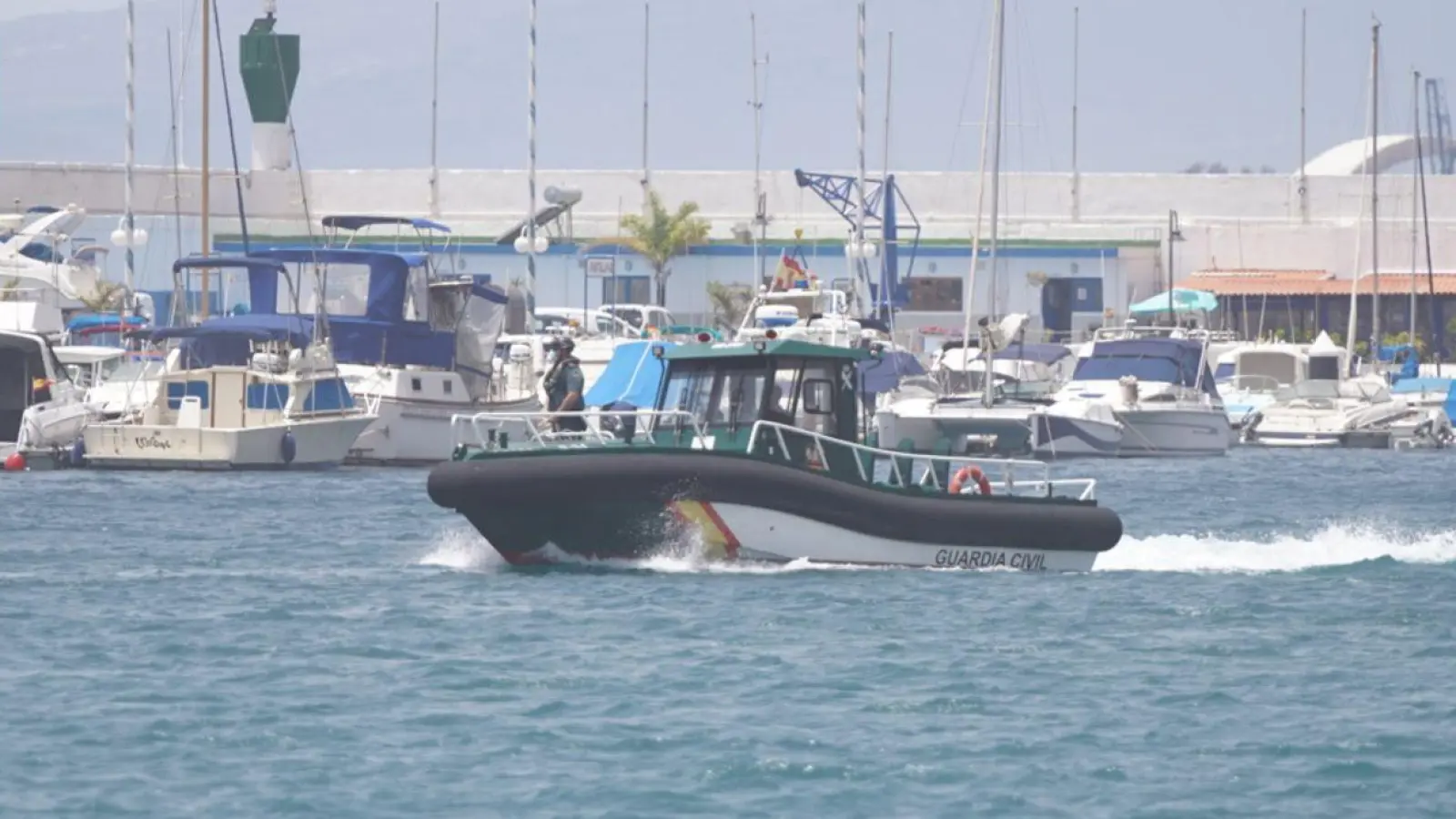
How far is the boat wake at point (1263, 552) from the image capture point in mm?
24922

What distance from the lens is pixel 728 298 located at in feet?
247

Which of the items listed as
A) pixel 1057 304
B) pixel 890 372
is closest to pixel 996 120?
pixel 890 372

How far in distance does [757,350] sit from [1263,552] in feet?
19.5

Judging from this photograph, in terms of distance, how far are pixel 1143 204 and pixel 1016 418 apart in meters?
38.1

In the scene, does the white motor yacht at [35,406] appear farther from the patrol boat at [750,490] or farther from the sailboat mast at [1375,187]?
the sailboat mast at [1375,187]

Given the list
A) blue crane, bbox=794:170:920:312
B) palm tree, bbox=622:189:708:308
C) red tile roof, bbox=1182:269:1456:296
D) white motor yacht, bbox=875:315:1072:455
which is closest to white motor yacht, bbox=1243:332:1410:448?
white motor yacht, bbox=875:315:1072:455

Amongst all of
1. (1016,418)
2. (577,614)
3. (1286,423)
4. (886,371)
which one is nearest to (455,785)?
(577,614)

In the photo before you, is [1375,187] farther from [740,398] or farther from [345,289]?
[740,398]

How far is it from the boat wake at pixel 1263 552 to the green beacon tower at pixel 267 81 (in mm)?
60402

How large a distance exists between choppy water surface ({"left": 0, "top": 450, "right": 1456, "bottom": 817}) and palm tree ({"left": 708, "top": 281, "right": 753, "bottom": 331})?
47.3 meters

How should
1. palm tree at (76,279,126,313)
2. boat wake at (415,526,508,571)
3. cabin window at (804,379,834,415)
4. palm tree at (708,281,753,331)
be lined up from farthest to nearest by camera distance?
1. palm tree at (708,281,753,331)
2. palm tree at (76,279,126,313)
3. boat wake at (415,526,508,571)
4. cabin window at (804,379,834,415)

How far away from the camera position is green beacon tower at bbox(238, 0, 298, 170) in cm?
8431

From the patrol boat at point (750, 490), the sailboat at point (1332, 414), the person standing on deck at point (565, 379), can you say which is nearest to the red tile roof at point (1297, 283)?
the sailboat at point (1332, 414)

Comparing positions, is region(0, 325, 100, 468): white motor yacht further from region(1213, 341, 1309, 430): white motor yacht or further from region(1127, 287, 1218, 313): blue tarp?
region(1127, 287, 1218, 313): blue tarp
